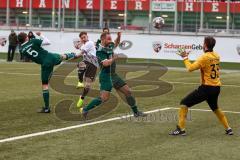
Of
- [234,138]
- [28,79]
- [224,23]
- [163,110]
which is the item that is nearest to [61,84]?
[28,79]

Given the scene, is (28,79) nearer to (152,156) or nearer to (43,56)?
(43,56)

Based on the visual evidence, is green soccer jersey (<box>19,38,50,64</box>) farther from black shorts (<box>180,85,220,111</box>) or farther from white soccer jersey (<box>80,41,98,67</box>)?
black shorts (<box>180,85,220,111</box>)

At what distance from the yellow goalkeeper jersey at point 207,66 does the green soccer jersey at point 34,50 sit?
439cm

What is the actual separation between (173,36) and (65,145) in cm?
2755

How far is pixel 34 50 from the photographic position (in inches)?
563

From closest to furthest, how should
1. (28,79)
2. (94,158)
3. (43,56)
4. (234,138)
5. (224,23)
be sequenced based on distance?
(94,158) → (234,138) → (43,56) → (28,79) → (224,23)

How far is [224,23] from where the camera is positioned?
→ 6812cm

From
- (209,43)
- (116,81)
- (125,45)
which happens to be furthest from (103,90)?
(125,45)

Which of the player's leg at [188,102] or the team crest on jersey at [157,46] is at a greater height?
the team crest on jersey at [157,46]

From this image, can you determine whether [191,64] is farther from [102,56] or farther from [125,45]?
[125,45]

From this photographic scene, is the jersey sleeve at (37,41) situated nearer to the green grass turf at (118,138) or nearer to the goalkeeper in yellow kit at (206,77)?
the green grass turf at (118,138)

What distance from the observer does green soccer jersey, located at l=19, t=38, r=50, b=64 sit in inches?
562

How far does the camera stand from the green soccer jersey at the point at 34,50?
1427 cm

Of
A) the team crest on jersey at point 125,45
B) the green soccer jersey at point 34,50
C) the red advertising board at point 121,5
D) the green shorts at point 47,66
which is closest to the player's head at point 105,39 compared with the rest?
the green shorts at point 47,66
